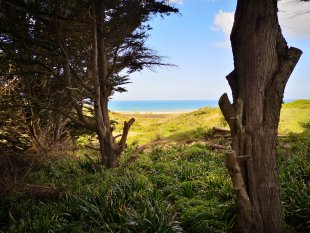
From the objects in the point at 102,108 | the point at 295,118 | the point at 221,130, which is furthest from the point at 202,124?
the point at 102,108

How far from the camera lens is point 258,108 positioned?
4.56 meters

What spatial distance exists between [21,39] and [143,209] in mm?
4330

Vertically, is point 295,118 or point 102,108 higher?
point 102,108

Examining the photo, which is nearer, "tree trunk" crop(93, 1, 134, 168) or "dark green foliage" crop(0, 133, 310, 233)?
"dark green foliage" crop(0, 133, 310, 233)

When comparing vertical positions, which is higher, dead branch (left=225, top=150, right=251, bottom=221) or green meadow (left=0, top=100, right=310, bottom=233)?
dead branch (left=225, top=150, right=251, bottom=221)

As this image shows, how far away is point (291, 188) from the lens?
5.87m

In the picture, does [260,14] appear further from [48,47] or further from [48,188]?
[48,188]

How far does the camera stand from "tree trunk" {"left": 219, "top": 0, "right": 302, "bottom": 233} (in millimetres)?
4535

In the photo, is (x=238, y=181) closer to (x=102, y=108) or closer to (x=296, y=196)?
(x=296, y=196)

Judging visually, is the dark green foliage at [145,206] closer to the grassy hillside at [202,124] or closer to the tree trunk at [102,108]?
the tree trunk at [102,108]

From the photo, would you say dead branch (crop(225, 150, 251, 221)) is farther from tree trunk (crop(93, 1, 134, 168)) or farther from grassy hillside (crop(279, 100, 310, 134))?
grassy hillside (crop(279, 100, 310, 134))

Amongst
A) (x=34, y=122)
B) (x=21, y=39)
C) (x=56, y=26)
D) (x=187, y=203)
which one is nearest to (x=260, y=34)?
(x=187, y=203)

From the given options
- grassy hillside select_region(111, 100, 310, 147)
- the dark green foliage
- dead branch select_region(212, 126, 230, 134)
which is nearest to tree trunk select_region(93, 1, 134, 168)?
the dark green foliage

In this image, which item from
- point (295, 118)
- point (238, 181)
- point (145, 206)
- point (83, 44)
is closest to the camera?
point (238, 181)
